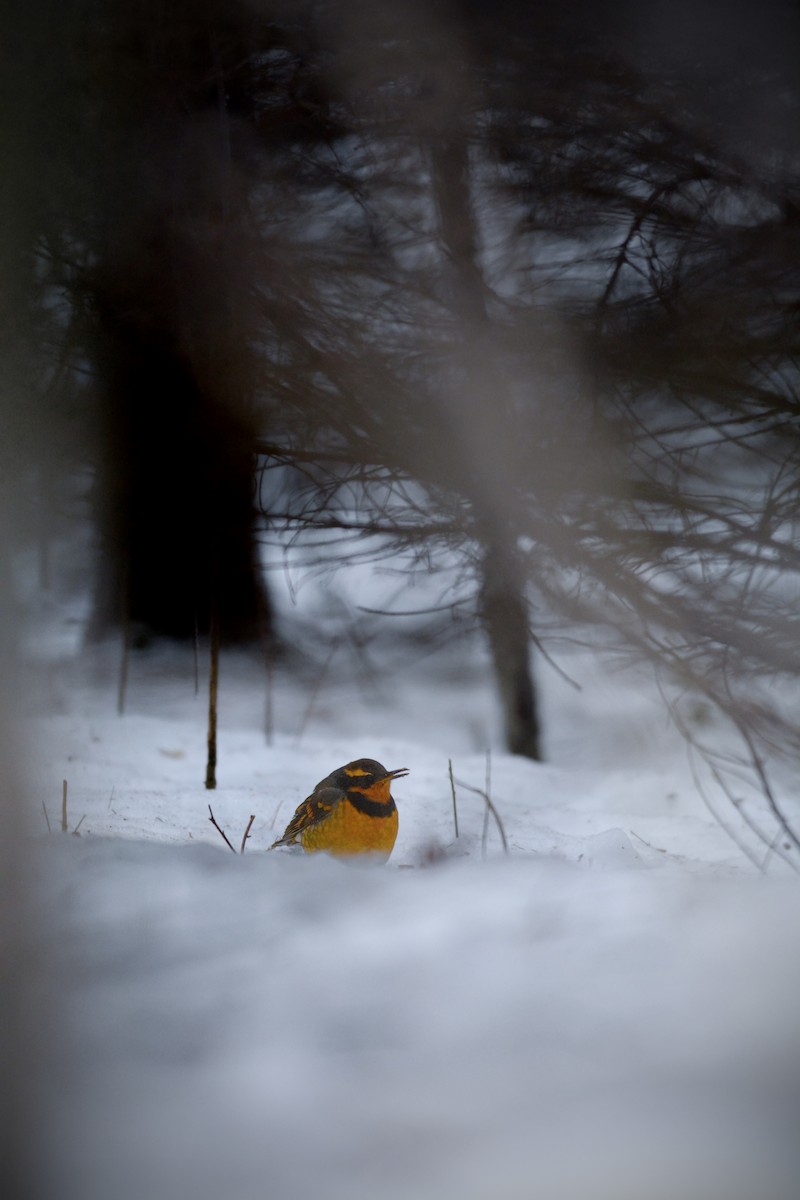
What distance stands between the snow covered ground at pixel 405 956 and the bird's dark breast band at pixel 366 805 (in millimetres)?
77

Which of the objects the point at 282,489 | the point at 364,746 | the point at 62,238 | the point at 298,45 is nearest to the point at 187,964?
the point at 364,746

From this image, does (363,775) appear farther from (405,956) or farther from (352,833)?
(405,956)

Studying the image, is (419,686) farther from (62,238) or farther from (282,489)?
(62,238)

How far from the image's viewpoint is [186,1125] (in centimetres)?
53

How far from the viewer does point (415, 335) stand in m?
1.05

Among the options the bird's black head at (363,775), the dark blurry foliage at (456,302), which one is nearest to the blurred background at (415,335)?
the dark blurry foliage at (456,302)

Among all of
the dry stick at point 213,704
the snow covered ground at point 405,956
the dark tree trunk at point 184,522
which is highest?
the dark tree trunk at point 184,522

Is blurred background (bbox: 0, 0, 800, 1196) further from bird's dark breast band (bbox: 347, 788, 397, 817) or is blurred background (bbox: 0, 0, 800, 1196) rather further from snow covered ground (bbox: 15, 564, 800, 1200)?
bird's dark breast band (bbox: 347, 788, 397, 817)

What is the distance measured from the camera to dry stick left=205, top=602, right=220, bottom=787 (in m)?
1.05

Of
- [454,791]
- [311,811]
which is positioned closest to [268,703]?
[311,811]

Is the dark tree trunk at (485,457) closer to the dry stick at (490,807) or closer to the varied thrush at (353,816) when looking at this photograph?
the dry stick at (490,807)

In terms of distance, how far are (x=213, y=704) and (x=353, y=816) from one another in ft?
0.93

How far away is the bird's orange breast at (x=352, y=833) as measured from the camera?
2.95 feet

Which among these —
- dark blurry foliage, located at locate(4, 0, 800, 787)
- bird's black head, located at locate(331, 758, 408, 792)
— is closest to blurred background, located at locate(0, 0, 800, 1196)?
dark blurry foliage, located at locate(4, 0, 800, 787)
